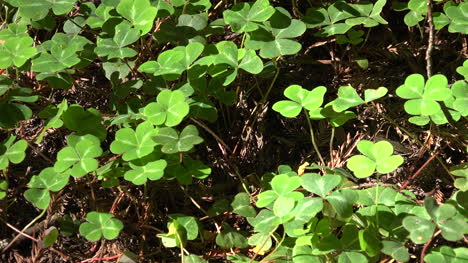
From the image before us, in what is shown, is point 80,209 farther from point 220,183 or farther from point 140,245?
point 220,183

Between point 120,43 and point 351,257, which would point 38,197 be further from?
point 351,257

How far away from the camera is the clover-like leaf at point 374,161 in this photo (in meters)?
1.93

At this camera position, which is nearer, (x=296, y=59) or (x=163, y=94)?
(x=163, y=94)

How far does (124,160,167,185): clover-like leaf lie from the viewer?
1955 mm

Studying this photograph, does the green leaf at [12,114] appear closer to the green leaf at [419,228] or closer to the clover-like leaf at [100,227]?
the clover-like leaf at [100,227]

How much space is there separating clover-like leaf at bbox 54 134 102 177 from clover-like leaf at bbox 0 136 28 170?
0.45ft

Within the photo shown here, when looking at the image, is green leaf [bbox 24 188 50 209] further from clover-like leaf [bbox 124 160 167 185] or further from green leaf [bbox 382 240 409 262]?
green leaf [bbox 382 240 409 262]

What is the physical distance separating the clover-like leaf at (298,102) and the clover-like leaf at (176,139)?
13.7 inches

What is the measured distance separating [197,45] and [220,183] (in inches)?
22.1

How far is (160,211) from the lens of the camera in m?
2.23

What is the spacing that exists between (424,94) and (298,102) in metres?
0.46

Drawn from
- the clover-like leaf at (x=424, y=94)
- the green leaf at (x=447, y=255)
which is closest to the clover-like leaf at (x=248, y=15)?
the clover-like leaf at (x=424, y=94)

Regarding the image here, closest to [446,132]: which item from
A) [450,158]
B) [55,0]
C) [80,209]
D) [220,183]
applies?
[450,158]

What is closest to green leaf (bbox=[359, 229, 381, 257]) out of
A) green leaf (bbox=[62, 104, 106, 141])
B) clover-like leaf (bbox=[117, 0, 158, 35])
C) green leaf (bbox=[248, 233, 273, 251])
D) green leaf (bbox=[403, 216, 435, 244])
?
green leaf (bbox=[403, 216, 435, 244])
